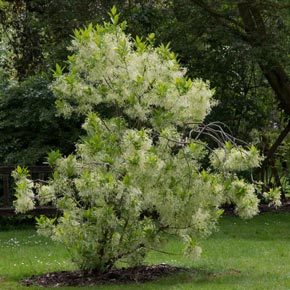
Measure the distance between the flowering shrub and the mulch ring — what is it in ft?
0.50

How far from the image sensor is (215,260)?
433 inches

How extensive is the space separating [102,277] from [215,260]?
7.32 feet

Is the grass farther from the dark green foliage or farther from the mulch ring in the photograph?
the dark green foliage

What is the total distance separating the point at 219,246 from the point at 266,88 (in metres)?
8.02

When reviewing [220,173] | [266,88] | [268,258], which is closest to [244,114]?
[266,88]

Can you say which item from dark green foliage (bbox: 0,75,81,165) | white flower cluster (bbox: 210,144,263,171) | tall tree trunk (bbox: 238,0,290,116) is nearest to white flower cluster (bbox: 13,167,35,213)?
white flower cluster (bbox: 210,144,263,171)

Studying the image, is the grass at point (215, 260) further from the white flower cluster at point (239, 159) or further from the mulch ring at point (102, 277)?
the white flower cluster at point (239, 159)

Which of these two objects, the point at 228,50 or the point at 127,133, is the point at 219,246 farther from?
the point at 228,50

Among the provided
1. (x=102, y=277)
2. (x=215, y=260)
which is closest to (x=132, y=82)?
(x=102, y=277)

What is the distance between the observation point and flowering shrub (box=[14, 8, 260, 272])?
8648 millimetres

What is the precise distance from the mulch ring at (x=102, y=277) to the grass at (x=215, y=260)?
229 millimetres

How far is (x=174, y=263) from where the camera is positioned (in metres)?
10.7

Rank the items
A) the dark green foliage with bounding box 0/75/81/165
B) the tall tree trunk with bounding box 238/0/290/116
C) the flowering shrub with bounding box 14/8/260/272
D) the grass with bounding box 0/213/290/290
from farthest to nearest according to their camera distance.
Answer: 1. the tall tree trunk with bounding box 238/0/290/116
2. the dark green foliage with bounding box 0/75/81/165
3. the grass with bounding box 0/213/290/290
4. the flowering shrub with bounding box 14/8/260/272

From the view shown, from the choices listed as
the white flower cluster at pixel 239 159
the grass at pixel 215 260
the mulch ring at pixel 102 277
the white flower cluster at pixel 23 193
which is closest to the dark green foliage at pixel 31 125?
the grass at pixel 215 260
